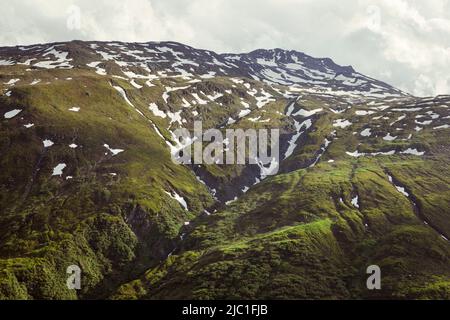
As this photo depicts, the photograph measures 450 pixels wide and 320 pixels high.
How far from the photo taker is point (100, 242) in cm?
13775

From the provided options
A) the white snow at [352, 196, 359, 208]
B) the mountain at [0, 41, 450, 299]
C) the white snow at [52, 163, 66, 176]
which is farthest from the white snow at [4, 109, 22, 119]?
the white snow at [352, 196, 359, 208]

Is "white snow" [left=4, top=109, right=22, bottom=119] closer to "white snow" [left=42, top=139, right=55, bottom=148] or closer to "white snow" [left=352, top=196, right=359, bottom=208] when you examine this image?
"white snow" [left=42, top=139, right=55, bottom=148]

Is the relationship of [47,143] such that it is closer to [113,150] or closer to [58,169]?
[58,169]

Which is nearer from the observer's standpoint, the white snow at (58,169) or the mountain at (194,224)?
the mountain at (194,224)

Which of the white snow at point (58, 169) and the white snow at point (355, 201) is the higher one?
the white snow at point (58, 169)

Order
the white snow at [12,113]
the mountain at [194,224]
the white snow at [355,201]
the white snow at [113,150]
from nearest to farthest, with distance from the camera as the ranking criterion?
the mountain at [194,224], the white snow at [355,201], the white snow at [113,150], the white snow at [12,113]

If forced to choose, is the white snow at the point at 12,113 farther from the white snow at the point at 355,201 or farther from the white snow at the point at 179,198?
the white snow at the point at 355,201

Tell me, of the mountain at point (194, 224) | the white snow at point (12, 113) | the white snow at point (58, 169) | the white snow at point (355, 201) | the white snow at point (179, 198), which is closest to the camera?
the mountain at point (194, 224)

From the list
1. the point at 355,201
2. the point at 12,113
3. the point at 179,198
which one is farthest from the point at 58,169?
the point at 355,201

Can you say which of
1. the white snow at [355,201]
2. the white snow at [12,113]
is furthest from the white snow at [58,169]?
the white snow at [355,201]

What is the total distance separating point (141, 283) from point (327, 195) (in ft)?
244

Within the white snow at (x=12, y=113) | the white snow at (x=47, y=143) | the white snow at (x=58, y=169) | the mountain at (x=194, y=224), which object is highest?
the white snow at (x=12, y=113)
